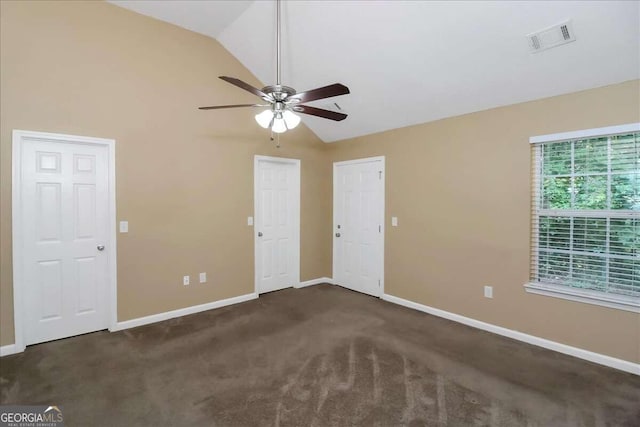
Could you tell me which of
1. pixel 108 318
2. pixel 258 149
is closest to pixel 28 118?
pixel 108 318

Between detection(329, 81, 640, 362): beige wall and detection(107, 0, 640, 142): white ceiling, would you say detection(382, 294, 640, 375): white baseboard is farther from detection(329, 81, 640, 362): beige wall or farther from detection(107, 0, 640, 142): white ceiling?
detection(107, 0, 640, 142): white ceiling

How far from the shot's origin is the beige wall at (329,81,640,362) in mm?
2752

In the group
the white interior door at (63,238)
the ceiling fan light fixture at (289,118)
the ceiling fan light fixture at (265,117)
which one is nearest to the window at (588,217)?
the ceiling fan light fixture at (289,118)

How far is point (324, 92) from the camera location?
2.11 meters

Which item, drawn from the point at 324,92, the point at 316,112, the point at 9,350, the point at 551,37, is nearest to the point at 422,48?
the point at 551,37

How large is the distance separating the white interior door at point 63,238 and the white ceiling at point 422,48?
6.00 feet

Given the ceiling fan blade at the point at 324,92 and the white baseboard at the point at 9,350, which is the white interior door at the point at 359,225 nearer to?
the ceiling fan blade at the point at 324,92

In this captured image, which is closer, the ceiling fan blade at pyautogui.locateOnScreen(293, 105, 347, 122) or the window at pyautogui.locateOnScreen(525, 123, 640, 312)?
the ceiling fan blade at pyautogui.locateOnScreen(293, 105, 347, 122)

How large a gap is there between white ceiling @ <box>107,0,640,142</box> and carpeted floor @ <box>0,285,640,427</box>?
8.40 feet

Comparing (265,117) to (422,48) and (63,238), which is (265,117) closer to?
(422,48)

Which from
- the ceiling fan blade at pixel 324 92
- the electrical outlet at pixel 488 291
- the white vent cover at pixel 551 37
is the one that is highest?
the white vent cover at pixel 551 37

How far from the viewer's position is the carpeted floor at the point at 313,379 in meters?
2.07

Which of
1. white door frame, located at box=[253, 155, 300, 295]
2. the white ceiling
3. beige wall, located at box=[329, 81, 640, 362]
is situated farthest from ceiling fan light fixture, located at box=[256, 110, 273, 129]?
beige wall, located at box=[329, 81, 640, 362]

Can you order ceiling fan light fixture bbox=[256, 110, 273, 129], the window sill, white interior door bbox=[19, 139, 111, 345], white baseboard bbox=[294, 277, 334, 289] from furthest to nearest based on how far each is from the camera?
white baseboard bbox=[294, 277, 334, 289], white interior door bbox=[19, 139, 111, 345], the window sill, ceiling fan light fixture bbox=[256, 110, 273, 129]
